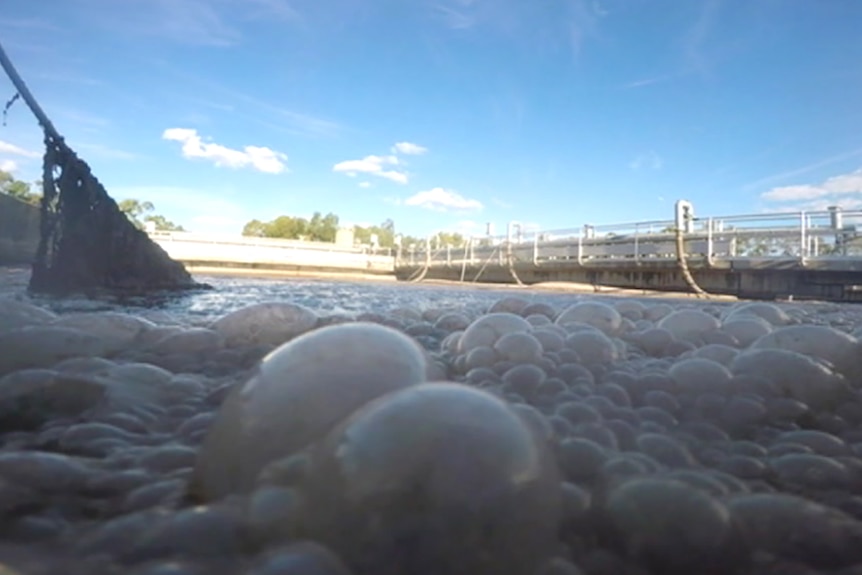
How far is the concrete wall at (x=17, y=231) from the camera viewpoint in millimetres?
8141

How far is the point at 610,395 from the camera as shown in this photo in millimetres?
1457

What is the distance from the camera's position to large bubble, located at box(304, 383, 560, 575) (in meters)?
0.66

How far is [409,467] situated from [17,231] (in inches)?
419

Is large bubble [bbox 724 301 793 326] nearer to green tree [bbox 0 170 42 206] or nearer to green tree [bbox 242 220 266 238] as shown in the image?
green tree [bbox 0 170 42 206]

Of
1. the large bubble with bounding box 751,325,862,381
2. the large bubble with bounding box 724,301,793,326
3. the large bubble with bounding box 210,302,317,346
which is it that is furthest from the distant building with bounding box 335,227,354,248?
the large bubble with bounding box 751,325,862,381

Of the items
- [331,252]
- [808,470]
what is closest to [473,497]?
[808,470]

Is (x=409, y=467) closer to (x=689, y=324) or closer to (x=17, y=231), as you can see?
(x=689, y=324)

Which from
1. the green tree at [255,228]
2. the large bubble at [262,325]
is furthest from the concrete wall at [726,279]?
the green tree at [255,228]

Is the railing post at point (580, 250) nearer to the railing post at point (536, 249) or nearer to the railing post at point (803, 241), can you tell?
the railing post at point (536, 249)

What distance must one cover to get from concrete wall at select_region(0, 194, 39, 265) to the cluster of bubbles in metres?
8.58

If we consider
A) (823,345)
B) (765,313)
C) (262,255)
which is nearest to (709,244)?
(765,313)

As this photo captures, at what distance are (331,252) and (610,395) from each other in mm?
23759

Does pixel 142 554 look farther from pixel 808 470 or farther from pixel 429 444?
pixel 808 470

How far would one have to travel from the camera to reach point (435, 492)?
0.68 meters
